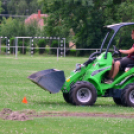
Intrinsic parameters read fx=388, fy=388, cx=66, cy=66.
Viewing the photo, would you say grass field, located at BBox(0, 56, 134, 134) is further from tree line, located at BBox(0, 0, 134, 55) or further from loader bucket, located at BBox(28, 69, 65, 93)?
tree line, located at BBox(0, 0, 134, 55)

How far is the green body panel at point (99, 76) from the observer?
957 centimetres

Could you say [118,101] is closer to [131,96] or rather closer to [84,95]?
[131,96]

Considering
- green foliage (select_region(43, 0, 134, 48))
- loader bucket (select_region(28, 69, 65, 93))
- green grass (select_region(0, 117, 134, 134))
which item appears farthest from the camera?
green foliage (select_region(43, 0, 134, 48))

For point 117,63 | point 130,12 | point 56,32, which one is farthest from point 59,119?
point 56,32

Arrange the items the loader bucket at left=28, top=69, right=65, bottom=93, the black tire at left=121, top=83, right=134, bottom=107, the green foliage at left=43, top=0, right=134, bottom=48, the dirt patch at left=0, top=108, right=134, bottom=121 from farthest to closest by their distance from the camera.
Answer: the green foliage at left=43, top=0, right=134, bottom=48, the black tire at left=121, top=83, right=134, bottom=107, the loader bucket at left=28, top=69, right=65, bottom=93, the dirt patch at left=0, top=108, right=134, bottom=121

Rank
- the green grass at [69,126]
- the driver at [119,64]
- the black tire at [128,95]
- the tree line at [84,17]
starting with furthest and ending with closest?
the tree line at [84,17] → the driver at [119,64] → the black tire at [128,95] → the green grass at [69,126]

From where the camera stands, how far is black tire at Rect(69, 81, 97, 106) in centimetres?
938

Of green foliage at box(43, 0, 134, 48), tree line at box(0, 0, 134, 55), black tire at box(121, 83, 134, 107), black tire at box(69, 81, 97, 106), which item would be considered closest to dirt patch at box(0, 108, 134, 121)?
black tire at box(69, 81, 97, 106)

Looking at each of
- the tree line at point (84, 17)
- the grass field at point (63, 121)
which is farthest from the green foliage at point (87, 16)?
the grass field at point (63, 121)

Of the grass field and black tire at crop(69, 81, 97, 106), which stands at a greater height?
black tire at crop(69, 81, 97, 106)

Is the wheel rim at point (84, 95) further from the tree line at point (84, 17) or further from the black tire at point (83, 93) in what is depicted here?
the tree line at point (84, 17)

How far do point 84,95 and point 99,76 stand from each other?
A: 1.96ft

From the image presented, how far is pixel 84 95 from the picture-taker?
9.56m

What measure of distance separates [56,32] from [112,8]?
786 cm
